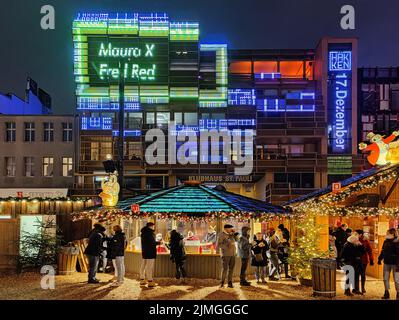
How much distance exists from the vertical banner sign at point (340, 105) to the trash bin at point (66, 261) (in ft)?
102

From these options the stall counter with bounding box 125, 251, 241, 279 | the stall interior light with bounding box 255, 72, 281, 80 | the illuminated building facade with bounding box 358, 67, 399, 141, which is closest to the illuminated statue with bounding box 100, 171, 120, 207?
the stall counter with bounding box 125, 251, 241, 279

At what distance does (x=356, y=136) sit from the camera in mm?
48531

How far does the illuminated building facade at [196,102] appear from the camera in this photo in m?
46.4

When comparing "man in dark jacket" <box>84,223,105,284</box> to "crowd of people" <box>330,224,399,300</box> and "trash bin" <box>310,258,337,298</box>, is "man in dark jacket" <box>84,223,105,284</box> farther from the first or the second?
"crowd of people" <box>330,224,399,300</box>

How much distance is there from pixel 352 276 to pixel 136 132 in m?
31.6

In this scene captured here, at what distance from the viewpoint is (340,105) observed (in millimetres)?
47781

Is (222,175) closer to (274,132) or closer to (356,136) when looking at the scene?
(274,132)

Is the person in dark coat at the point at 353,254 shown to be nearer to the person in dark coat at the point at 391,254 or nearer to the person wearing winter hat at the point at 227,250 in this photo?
the person in dark coat at the point at 391,254

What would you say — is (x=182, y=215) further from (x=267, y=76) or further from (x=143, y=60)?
(x=267, y=76)

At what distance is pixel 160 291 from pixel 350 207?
784 centimetres

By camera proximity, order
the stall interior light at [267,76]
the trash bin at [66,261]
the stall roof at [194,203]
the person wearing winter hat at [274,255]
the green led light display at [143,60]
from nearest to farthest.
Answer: the stall roof at [194,203] < the person wearing winter hat at [274,255] < the trash bin at [66,261] < the green led light display at [143,60] < the stall interior light at [267,76]

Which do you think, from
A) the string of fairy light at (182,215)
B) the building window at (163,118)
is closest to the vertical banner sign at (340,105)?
the building window at (163,118)

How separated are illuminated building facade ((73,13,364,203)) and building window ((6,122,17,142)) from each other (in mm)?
4939
